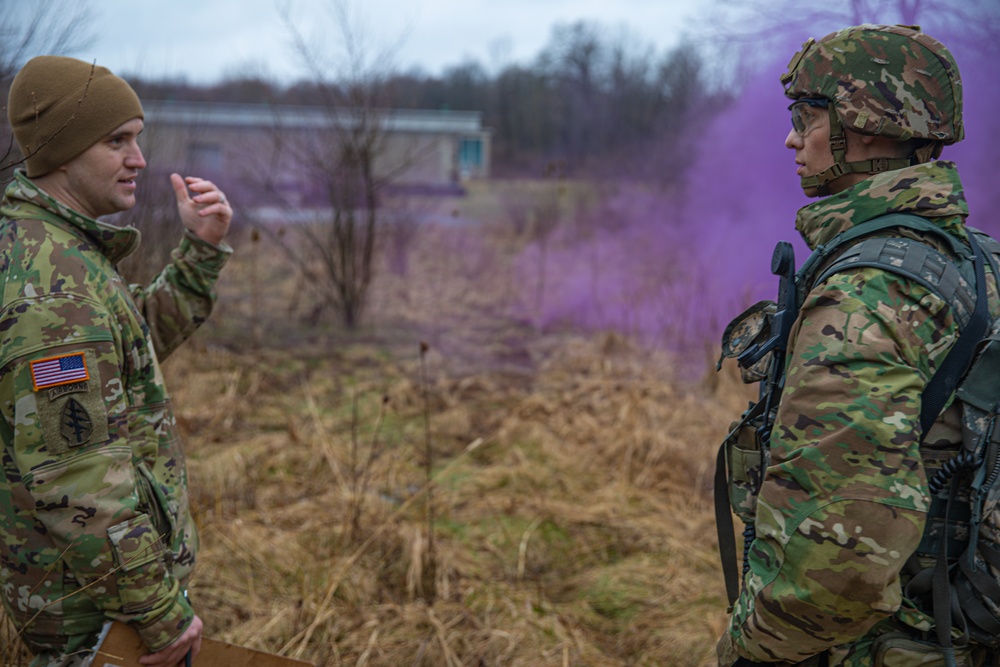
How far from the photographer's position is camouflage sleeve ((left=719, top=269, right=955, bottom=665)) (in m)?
1.31

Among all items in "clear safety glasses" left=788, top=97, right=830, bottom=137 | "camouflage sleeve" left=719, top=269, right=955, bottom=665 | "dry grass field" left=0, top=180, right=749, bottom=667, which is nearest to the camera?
"camouflage sleeve" left=719, top=269, right=955, bottom=665

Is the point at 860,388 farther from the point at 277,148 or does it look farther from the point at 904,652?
the point at 277,148

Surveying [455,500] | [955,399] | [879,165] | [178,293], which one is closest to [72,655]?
[178,293]

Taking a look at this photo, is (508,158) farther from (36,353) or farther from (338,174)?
(36,353)

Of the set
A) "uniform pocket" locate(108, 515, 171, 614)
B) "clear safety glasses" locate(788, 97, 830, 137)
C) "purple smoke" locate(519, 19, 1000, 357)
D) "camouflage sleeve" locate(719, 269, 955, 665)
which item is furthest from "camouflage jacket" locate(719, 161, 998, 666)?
"purple smoke" locate(519, 19, 1000, 357)

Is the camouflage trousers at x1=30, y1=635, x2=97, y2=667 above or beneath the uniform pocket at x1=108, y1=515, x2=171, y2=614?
beneath

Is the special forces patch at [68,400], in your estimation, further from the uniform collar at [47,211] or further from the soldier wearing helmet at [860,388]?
the soldier wearing helmet at [860,388]

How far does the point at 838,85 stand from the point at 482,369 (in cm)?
634

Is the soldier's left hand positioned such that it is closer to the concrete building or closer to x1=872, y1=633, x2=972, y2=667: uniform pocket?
x1=872, y1=633, x2=972, y2=667: uniform pocket

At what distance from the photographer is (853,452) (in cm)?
132

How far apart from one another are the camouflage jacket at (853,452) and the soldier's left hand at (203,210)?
5.79 ft

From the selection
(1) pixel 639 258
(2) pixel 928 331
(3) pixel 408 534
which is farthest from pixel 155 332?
(1) pixel 639 258

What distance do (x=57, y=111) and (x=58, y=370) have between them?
65cm

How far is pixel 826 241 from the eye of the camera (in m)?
1.56
